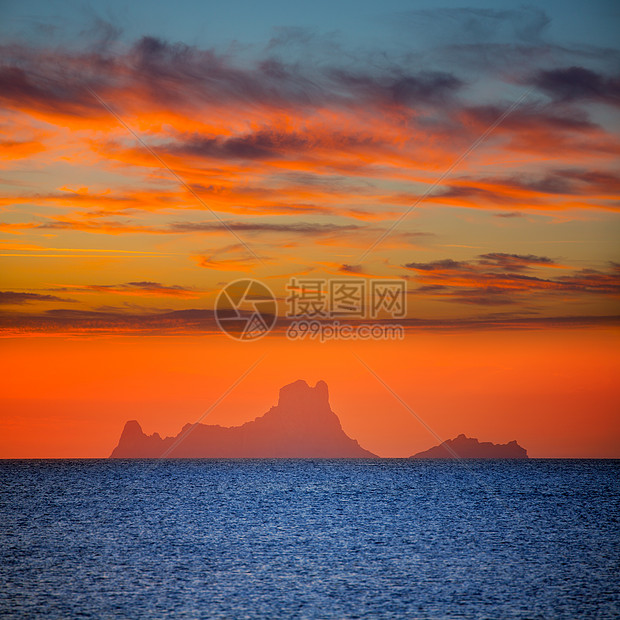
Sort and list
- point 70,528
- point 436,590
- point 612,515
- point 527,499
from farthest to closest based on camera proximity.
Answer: point 527,499 → point 612,515 → point 70,528 → point 436,590

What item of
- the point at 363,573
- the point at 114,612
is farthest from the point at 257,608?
the point at 363,573

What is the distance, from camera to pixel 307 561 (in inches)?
1633

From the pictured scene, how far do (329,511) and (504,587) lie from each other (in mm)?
45950

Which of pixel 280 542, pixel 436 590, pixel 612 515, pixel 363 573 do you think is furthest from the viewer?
pixel 612 515

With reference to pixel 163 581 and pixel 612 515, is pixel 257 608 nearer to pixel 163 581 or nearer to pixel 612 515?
pixel 163 581

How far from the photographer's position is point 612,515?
76.0m

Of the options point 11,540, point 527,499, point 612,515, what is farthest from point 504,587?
point 527,499

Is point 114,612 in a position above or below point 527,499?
above

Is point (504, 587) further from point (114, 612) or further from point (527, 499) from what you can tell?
point (527, 499)

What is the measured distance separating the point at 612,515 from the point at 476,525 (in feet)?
72.9

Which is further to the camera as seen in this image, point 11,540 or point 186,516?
point 186,516

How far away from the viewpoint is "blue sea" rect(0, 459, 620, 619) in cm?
2914

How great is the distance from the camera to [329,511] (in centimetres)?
7781

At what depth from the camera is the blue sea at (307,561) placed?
95.6ft
